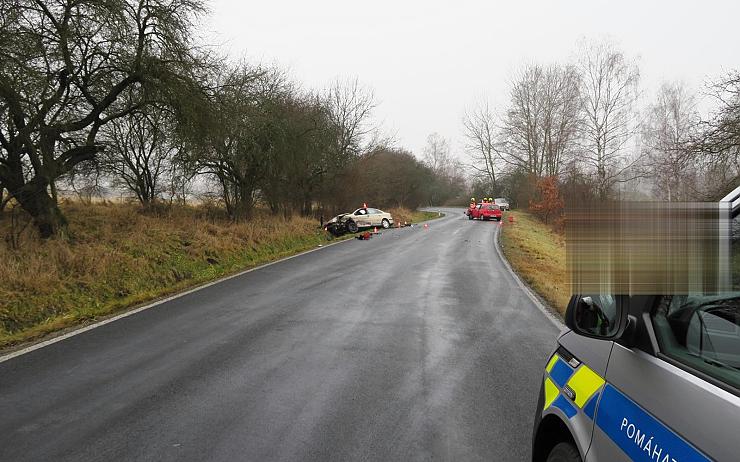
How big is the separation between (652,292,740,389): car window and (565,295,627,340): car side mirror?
5.4 inches

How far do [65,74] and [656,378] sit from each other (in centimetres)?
1511

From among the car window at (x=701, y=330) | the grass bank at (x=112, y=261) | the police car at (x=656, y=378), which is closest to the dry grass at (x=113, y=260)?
the grass bank at (x=112, y=261)

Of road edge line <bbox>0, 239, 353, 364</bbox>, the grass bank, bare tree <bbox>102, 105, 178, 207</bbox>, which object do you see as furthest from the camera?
bare tree <bbox>102, 105, 178, 207</bbox>

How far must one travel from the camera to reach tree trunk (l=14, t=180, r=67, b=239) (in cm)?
1291

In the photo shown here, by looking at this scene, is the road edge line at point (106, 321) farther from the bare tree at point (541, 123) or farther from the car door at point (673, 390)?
the bare tree at point (541, 123)

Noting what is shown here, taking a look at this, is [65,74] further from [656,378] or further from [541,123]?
[541,123]

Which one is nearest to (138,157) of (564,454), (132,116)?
(132,116)

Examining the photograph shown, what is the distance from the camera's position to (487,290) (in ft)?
35.9

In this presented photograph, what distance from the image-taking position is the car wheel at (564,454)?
229 cm

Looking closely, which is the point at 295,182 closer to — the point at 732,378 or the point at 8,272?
the point at 8,272

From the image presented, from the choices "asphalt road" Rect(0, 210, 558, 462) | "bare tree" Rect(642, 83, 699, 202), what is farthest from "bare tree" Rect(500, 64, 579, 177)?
"asphalt road" Rect(0, 210, 558, 462)

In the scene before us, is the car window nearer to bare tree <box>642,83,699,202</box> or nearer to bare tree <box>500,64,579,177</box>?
bare tree <box>642,83,699,202</box>

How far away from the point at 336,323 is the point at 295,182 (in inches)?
816

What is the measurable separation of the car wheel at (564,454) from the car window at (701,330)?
2.36 feet
